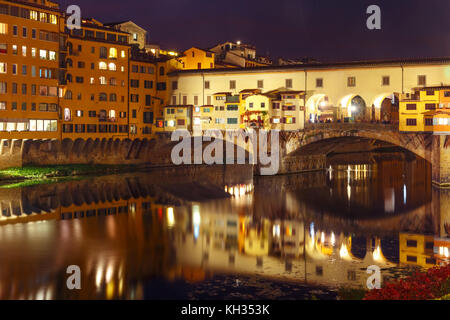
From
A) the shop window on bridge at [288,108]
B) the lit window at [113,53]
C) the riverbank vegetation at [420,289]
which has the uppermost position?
the lit window at [113,53]

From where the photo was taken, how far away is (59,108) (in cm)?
4716

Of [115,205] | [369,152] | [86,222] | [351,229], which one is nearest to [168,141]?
[115,205]

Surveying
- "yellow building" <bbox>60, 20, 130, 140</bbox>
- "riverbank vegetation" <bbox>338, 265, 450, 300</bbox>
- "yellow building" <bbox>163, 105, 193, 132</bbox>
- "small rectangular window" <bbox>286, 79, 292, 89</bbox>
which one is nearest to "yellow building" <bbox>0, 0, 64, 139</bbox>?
"yellow building" <bbox>60, 20, 130, 140</bbox>

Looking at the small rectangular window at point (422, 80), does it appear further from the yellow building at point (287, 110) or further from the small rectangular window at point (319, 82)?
the yellow building at point (287, 110)

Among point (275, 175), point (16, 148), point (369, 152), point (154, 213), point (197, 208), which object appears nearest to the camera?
point (154, 213)

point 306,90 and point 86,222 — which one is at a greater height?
point 306,90

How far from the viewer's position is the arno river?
16.8 m

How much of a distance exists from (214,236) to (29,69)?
27490 millimetres

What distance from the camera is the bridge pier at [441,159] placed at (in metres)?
37.1

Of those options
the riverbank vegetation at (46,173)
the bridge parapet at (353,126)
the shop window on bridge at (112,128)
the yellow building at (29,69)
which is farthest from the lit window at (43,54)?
the bridge parapet at (353,126)

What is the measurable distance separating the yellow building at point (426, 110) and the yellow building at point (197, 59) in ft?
82.8

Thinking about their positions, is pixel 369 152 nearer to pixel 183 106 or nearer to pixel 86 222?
pixel 183 106

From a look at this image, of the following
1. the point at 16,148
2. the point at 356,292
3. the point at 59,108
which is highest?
the point at 59,108

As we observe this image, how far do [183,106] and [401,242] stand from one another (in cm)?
3272
